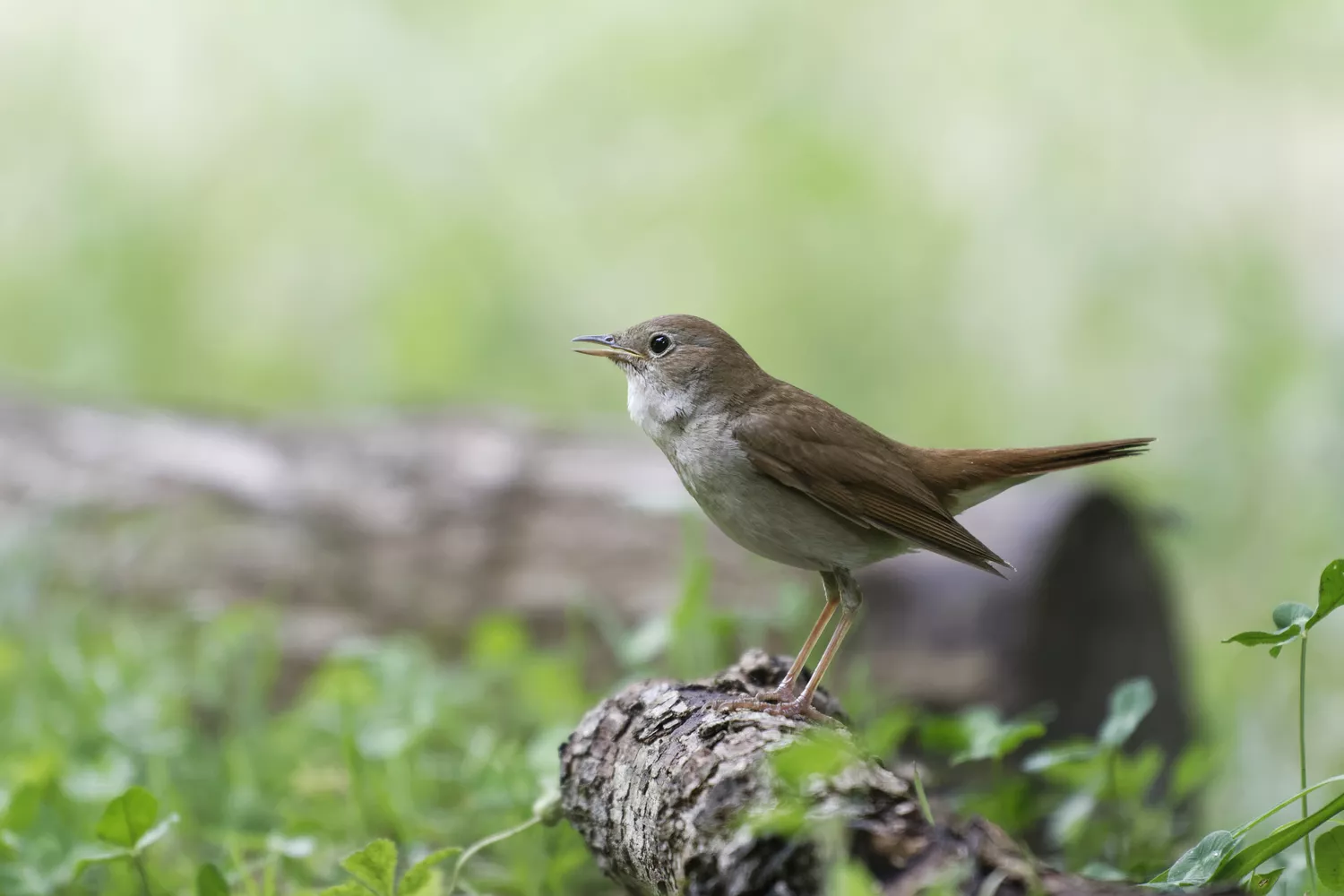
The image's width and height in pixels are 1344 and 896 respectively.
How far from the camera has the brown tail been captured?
3.27 m

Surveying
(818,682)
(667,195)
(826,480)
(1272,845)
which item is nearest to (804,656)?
(818,682)

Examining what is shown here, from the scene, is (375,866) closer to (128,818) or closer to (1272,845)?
(128,818)

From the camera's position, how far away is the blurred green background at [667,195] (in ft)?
36.6

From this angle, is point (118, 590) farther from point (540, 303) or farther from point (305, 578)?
point (540, 303)

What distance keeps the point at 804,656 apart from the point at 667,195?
962cm

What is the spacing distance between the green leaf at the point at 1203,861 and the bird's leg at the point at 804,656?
3.11 feet

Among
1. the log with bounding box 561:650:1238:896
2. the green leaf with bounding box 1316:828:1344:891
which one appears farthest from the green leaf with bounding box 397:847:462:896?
the green leaf with bounding box 1316:828:1344:891

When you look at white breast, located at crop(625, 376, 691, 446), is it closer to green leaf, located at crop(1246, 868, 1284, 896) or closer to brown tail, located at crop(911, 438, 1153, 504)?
brown tail, located at crop(911, 438, 1153, 504)

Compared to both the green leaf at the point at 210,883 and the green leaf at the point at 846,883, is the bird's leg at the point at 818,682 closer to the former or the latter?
the green leaf at the point at 846,883

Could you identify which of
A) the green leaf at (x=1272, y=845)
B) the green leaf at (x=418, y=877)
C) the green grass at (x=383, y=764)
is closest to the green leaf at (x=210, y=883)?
the green grass at (x=383, y=764)

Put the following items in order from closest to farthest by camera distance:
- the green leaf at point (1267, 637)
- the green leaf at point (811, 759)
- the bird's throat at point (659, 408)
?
the green leaf at point (811, 759)
the green leaf at point (1267, 637)
the bird's throat at point (659, 408)

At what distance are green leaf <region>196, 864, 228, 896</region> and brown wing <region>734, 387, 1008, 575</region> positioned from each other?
1.63 meters

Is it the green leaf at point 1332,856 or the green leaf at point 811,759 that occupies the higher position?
the green leaf at point 811,759

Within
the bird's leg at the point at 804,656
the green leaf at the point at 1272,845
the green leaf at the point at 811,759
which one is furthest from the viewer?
the bird's leg at the point at 804,656
